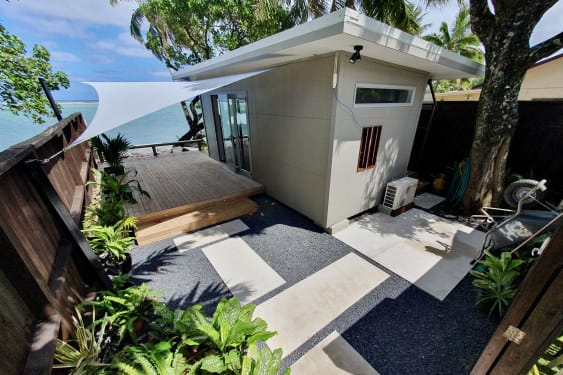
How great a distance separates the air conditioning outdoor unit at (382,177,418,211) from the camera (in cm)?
448

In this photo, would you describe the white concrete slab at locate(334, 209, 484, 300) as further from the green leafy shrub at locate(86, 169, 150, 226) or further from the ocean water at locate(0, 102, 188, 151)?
the ocean water at locate(0, 102, 188, 151)

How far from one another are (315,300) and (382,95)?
367 centimetres

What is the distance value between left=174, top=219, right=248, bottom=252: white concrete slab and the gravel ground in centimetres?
16

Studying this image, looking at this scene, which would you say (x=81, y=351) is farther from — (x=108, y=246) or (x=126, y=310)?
(x=108, y=246)

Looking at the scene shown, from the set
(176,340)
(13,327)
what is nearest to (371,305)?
(176,340)

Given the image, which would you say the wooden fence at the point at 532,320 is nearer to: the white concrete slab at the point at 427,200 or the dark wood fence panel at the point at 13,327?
the dark wood fence panel at the point at 13,327

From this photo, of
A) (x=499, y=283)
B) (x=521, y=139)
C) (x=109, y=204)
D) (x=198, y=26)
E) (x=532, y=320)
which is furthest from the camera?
(x=198, y=26)

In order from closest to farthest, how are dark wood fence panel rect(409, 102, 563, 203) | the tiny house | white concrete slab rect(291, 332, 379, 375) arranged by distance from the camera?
white concrete slab rect(291, 332, 379, 375)
the tiny house
dark wood fence panel rect(409, 102, 563, 203)

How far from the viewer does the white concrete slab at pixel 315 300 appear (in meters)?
2.27

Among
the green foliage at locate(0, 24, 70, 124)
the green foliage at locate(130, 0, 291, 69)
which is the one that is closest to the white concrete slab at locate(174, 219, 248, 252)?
the green foliage at locate(0, 24, 70, 124)

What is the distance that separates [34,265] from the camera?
1.55 meters

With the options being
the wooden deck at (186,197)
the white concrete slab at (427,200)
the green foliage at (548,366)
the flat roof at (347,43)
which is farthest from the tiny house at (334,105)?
the green foliage at (548,366)

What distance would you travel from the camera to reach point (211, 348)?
6.05ft

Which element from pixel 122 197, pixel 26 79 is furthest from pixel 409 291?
pixel 26 79
